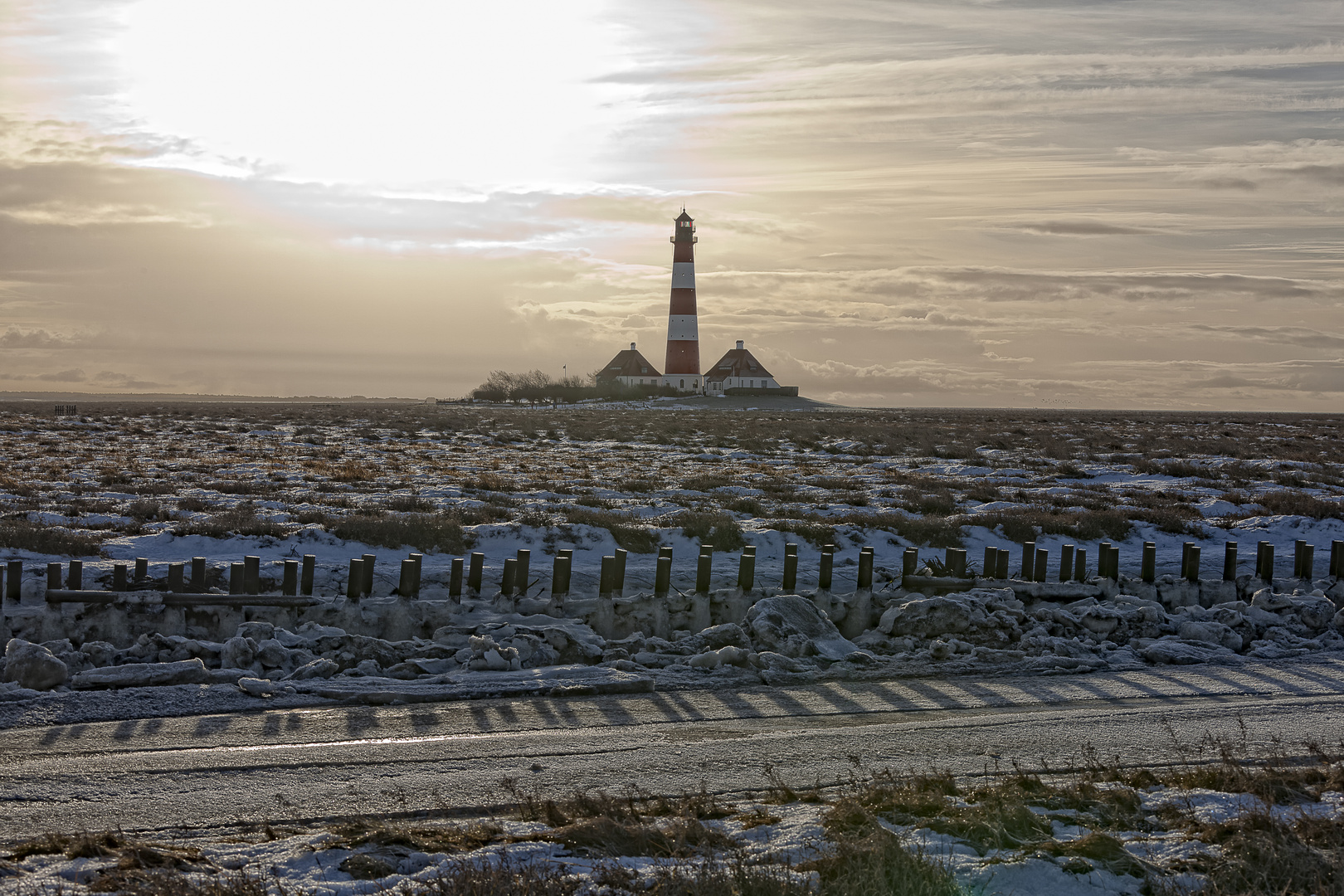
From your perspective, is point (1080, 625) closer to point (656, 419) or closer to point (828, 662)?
point (828, 662)

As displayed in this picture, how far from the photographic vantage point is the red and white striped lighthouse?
78.1 meters

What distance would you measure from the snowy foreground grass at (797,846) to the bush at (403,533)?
29.2 feet

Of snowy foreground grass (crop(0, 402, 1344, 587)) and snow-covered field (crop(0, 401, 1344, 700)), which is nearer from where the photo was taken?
snow-covered field (crop(0, 401, 1344, 700))

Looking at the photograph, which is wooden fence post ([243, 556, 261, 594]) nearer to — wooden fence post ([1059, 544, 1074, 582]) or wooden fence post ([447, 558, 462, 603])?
wooden fence post ([447, 558, 462, 603])

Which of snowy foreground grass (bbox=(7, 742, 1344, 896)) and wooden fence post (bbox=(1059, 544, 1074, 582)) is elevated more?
wooden fence post (bbox=(1059, 544, 1074, 582))

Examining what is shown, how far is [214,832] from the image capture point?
577 centimetres

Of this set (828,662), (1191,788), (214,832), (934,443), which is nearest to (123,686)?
(214,832)

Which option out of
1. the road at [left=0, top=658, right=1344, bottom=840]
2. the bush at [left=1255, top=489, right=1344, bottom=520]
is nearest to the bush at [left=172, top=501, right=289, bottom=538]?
the road at [left=0, top=658, right=1344, bottom=840]

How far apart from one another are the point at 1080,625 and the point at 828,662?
3461mm

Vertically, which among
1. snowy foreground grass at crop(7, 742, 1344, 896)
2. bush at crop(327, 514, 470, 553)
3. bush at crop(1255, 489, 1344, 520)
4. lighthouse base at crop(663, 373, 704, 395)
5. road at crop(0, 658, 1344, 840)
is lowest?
road at crop(0, 658, 1344, 840)

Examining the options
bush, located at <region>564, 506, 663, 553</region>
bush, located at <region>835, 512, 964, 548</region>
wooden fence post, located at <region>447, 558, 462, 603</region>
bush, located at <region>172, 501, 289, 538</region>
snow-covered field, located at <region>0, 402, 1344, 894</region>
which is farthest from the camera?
bush, located at <region>835, 512, 964, 548</region>

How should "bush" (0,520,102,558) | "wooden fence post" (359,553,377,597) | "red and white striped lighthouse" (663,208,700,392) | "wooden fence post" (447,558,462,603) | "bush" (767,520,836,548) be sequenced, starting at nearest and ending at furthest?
"wooden fence post" (359,553,377,597)
"wooden fence post" (447,558,462,603)
"bush" (0,520,102,558)
"bush" (767,520,836,548)
"red and white striped lighthouse" (663,208,700,392)

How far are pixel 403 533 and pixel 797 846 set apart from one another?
10.8 metres

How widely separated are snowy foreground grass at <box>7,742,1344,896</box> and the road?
441mm
